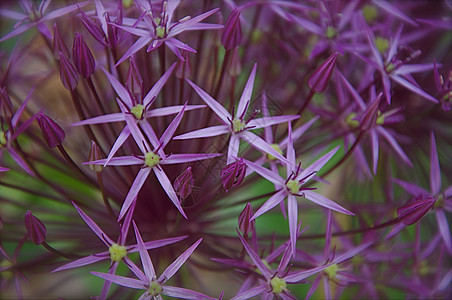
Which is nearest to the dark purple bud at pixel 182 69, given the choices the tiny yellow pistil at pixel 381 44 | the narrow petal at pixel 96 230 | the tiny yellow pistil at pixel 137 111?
the tiny yellow pistil at pixel 137 111

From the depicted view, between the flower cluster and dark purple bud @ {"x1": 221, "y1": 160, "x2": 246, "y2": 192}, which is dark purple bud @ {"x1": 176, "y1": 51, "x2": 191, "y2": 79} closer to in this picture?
the flower cluster

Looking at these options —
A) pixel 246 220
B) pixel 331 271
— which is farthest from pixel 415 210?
pixel 246 220

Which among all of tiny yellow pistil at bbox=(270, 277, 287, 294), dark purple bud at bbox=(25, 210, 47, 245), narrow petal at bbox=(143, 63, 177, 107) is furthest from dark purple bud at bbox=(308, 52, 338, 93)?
dark purple bud at bbox=(25, 210, 47, 245)

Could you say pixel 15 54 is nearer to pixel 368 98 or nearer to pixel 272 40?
pixel 272 40

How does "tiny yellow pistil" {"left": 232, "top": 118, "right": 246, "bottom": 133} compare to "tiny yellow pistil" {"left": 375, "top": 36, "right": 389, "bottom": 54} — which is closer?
"tiny yellow pistil" {"left": 232, "top": 118, "right": 246, "bottom": 133}

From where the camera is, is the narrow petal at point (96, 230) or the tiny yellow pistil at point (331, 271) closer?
the narrow petal at point (96, 230)

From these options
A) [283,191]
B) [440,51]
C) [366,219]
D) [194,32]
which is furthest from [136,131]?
[440,51]

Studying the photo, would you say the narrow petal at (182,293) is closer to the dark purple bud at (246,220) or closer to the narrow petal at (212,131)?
the dark purple bud at (246,220)
